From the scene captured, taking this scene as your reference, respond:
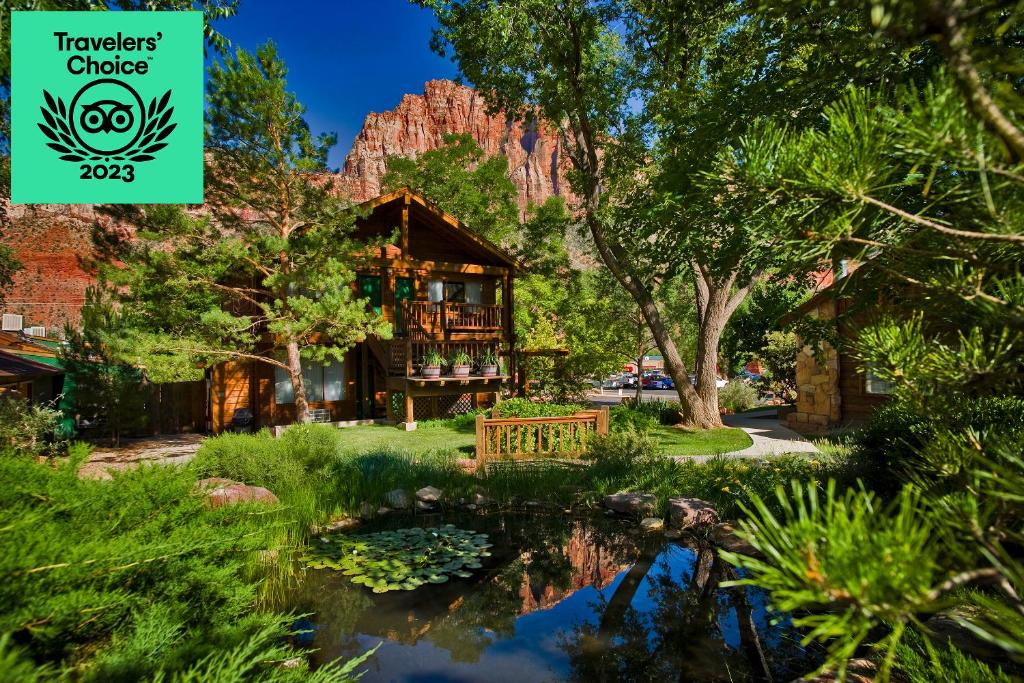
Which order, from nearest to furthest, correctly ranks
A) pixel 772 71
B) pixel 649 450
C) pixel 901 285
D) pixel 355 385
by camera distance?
pixel 901 285, pixel 772 71, pixel 649 450, pixel 355 385

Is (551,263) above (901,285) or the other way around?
above

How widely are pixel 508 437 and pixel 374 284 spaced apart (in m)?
9.65

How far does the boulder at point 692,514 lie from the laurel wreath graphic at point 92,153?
868 cm

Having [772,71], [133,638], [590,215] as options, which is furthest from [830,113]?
[590,215]

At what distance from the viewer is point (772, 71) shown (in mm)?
6141

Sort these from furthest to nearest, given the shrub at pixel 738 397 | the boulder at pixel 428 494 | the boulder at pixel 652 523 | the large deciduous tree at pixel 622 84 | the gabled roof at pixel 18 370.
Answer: the shrub at pixel 738 397
the gabled roof at pixel 18 370
the large deciduous tree at pixel 622 84
the boulder at pixel 428 494
the boulder at pixel 652 523

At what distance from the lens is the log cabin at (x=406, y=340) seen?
16.7 m

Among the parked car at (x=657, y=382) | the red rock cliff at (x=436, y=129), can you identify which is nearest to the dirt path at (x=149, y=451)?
the parked car at (x=657, y=382)

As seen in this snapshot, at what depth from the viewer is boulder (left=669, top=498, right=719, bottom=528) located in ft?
23.7

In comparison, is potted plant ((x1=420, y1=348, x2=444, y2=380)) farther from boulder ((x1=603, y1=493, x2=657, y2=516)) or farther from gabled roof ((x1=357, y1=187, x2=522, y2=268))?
boulder ((x1=603, y1=493, x2=657, y2=516))

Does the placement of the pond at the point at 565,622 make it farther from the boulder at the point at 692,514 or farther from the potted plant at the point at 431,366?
the potted plant at the point at 431,366

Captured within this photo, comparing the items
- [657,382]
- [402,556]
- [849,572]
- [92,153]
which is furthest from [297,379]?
[657,382]

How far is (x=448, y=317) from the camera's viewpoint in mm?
17594

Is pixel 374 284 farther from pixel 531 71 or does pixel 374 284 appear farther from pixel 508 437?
pixel 508 437
